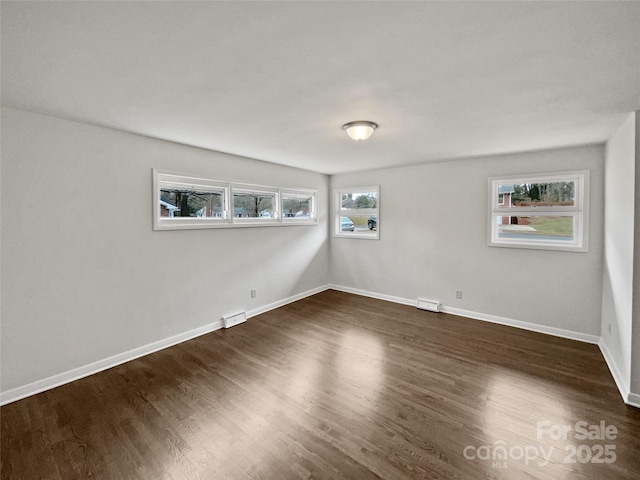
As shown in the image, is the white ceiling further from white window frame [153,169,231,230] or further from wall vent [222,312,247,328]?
wall vent [222,312,247,328]

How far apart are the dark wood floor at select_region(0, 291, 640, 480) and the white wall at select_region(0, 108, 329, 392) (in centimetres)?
38

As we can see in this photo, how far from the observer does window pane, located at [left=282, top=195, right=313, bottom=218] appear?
4853 millimetres

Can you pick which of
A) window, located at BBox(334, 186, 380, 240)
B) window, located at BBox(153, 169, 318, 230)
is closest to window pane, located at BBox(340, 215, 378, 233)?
window, located at BBox(334, 186, 380, 240)

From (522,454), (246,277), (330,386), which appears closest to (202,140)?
(246,277)

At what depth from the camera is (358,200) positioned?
5430 millimetres

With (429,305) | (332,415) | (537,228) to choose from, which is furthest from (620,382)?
(332,415)

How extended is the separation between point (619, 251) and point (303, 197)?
4224mm

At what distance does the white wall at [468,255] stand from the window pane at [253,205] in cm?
168

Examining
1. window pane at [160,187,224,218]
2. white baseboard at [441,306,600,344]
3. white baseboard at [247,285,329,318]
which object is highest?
window pane at [160,187,224,218]

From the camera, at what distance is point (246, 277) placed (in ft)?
13.4

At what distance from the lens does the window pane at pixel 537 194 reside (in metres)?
3.49

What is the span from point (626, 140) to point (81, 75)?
4.25m

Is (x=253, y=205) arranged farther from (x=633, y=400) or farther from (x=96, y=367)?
(x=633, y=400)

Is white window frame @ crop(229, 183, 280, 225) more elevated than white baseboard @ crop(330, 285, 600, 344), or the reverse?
white window frame @ crop(229, 183, 280, 225)
